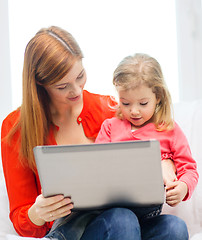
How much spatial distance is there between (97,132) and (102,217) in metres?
0.46

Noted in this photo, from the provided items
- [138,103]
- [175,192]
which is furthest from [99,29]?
[175,192]

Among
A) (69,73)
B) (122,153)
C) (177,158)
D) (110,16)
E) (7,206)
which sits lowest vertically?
(7,206)

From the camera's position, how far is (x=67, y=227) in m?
1.12

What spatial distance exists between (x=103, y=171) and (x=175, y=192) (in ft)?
0.81

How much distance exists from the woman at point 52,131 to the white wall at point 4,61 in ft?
2.77

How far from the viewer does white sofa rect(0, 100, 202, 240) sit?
1327mm

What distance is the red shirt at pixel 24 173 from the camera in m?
1.28

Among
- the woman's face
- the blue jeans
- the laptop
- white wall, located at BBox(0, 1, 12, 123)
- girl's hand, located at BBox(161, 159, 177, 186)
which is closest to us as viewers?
→ the laptop

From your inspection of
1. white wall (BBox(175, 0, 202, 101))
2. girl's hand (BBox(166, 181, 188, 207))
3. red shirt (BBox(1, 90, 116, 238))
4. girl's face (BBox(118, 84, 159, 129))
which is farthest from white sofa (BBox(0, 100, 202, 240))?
white wall (BBox(175, 0, 202, 101))

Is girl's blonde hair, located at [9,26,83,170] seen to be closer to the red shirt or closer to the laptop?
the red shirt

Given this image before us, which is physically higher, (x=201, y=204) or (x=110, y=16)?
(x=110, y=16)

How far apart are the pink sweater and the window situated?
91 centimetres

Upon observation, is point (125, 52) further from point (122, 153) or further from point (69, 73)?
point (122, 153)

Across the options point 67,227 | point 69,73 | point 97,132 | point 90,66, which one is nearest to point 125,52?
point 90,66
